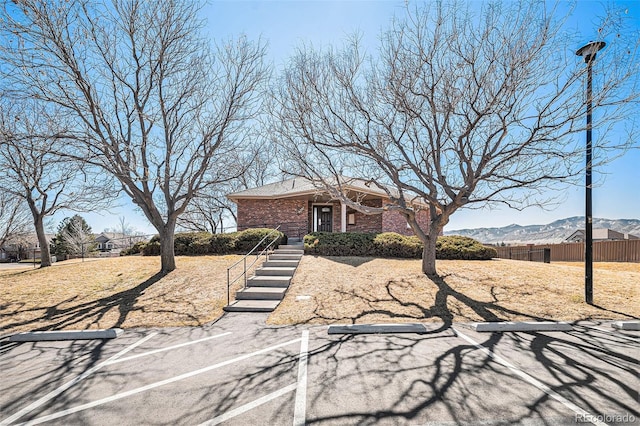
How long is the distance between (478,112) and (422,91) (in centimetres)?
171

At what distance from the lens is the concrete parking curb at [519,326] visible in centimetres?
577

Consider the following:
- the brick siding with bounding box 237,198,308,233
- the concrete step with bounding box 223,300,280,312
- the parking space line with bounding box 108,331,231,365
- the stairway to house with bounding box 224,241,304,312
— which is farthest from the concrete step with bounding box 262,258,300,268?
the brick siding with bounding box 237,198,308,233

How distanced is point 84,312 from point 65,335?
1942 mm

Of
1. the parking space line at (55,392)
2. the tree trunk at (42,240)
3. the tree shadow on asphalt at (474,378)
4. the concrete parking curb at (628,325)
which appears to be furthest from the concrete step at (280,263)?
the tree trunk at (42,240)

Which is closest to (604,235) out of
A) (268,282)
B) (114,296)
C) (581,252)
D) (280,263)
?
(581,252)

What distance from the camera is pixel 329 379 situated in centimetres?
379

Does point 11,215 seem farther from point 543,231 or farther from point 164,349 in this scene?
point 543,231

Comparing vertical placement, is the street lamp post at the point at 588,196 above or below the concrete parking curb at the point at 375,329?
above

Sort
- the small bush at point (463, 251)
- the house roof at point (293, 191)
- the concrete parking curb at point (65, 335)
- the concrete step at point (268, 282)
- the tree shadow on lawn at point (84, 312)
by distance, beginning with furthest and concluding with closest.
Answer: the house roof at point (293, 191), the small bush at point (463, 251), the concrete step at point (268, 282), the tree shadow on lawn at point (84, 312), the concrete parking curb at point (65, 335)

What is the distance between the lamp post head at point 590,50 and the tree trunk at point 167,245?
494 inches

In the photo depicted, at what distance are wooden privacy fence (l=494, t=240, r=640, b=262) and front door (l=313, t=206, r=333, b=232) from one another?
11.8 meters

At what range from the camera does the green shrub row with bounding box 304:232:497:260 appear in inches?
479

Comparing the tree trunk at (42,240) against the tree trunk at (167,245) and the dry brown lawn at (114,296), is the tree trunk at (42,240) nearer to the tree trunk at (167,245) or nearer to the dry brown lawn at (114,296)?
the dry brown lawn at (114,296)

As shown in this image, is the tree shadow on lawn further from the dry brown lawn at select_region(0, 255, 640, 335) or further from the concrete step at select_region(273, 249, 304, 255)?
the concrete step at select_region(273, 249, 304, 255)
